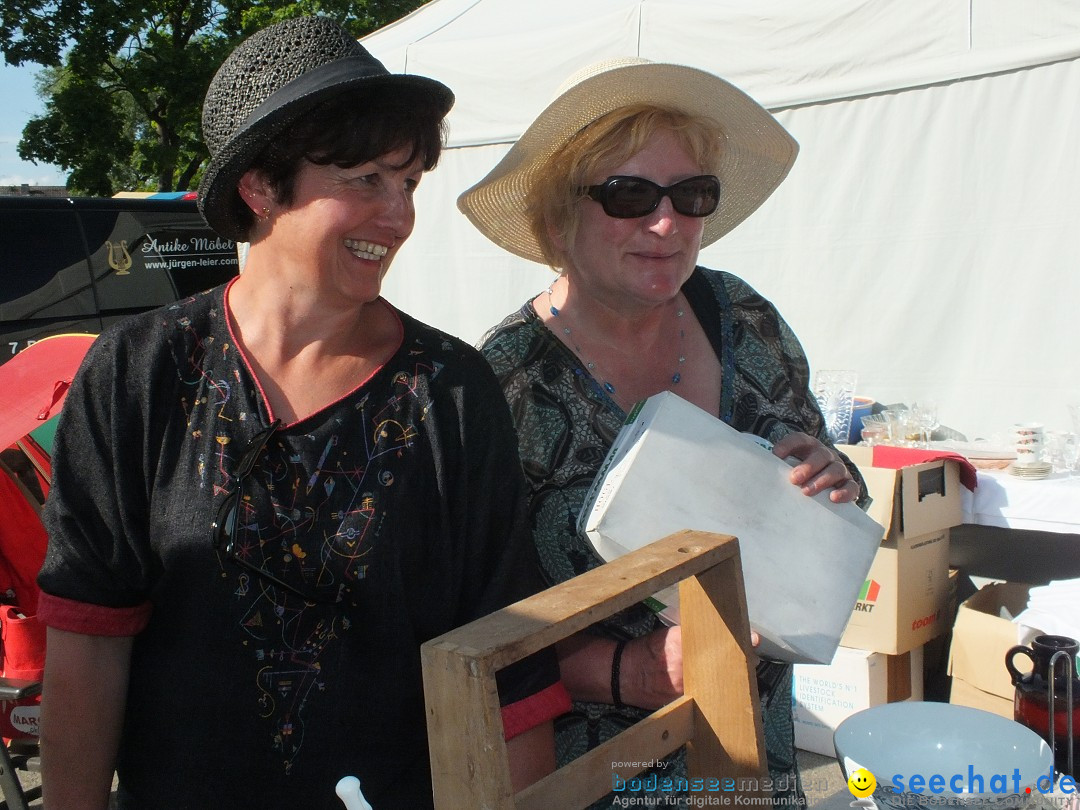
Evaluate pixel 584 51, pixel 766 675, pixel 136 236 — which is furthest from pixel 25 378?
pixel 136 236

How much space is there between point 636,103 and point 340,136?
2.33 feet

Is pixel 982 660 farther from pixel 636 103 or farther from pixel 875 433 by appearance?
pixel 636 103

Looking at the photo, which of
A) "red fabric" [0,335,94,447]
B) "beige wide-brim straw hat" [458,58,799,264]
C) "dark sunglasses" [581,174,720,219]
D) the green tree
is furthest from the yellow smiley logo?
the green tree

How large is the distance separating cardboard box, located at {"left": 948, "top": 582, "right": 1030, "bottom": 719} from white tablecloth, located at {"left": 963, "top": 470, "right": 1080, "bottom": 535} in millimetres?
382

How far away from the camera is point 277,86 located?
3.92 feet

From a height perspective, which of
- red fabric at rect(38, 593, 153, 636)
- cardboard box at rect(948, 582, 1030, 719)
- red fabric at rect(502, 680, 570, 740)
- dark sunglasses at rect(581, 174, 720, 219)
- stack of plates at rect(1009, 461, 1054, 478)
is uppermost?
dark sunglasses at rect(581, 174, 720, 219)

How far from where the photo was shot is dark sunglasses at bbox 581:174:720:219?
1657mm

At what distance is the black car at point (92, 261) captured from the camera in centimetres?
766

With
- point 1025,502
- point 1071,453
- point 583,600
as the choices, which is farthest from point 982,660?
point 583,600

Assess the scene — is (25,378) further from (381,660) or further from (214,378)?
(381,660)

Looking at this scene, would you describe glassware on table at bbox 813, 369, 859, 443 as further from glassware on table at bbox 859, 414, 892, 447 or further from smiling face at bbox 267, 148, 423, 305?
smiling face at bbox 267, 148, 423, 305

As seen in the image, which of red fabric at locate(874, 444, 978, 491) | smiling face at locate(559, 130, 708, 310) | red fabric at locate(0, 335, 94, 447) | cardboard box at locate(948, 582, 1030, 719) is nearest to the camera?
smiling face at locate(559, 130, 708, 310)

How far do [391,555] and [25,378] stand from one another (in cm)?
191

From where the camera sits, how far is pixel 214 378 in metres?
1.24
